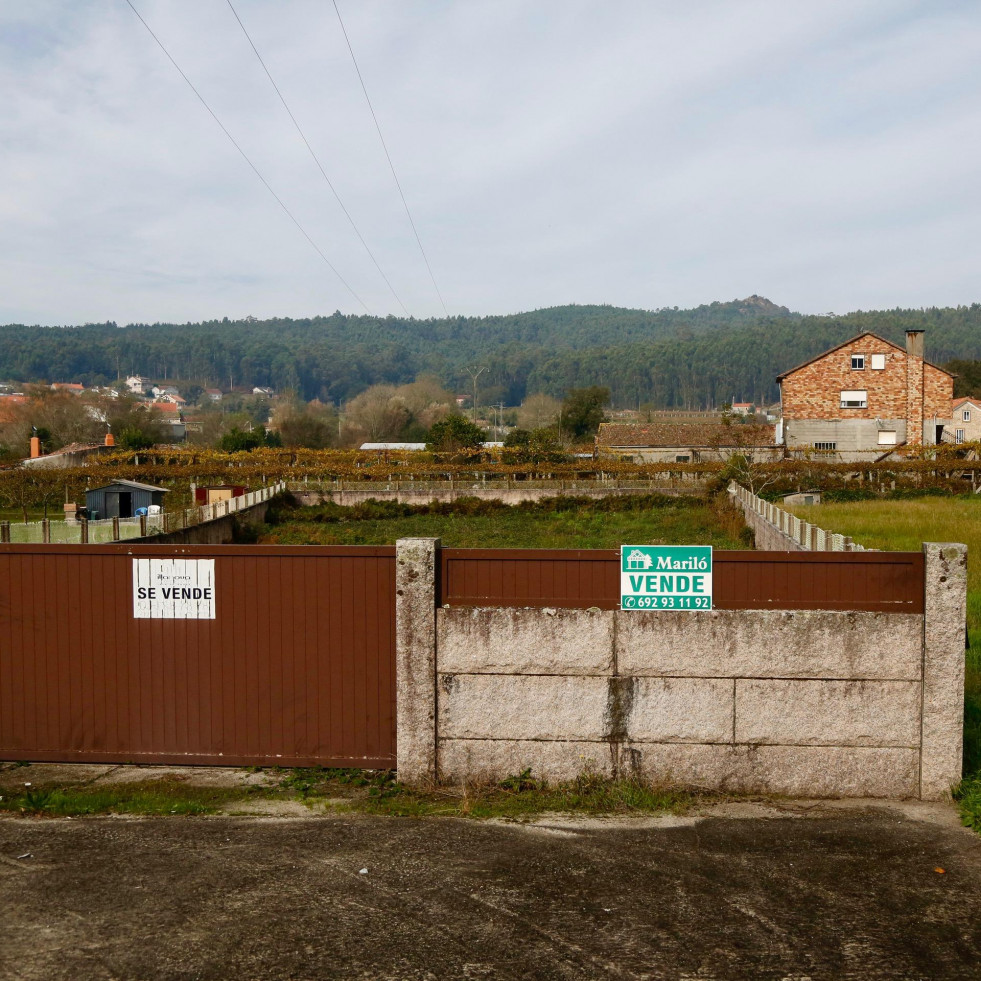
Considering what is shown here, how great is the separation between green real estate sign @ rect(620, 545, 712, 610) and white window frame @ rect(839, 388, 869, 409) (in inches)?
2452

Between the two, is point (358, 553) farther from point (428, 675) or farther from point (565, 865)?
point (565, 865)

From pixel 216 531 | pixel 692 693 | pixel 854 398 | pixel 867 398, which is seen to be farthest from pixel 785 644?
pixel 867 398

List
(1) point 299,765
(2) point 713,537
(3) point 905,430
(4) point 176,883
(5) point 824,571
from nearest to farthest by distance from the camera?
(4) point 176,883, (5) point 824,571, (1) point 299,765, (2) point 713,537, (3) point 905,430

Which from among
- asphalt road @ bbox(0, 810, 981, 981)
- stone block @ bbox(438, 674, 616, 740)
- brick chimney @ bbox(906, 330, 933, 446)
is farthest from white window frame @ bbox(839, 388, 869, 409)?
stone block @ bbox(438, 674, 616, 740)

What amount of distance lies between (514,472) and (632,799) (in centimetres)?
5881

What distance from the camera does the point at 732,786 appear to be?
8414 millimetres

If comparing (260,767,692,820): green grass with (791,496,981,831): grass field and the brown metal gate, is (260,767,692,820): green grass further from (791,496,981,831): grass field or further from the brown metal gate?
(791,496,981,831): grass field

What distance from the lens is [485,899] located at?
630cm

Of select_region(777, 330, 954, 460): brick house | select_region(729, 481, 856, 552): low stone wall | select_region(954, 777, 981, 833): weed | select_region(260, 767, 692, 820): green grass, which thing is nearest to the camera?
select_region(954, 777, 981, 833): weed

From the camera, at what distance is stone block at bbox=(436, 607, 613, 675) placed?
27.5 ft

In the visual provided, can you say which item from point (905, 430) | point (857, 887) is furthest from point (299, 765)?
point (905, 430)

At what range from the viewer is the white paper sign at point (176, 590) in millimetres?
8984

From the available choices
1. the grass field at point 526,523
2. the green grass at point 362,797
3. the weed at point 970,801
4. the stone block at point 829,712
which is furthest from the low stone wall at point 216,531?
the weed at point 970,801

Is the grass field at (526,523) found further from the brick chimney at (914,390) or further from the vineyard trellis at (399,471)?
the brick chimney at (914,390)
